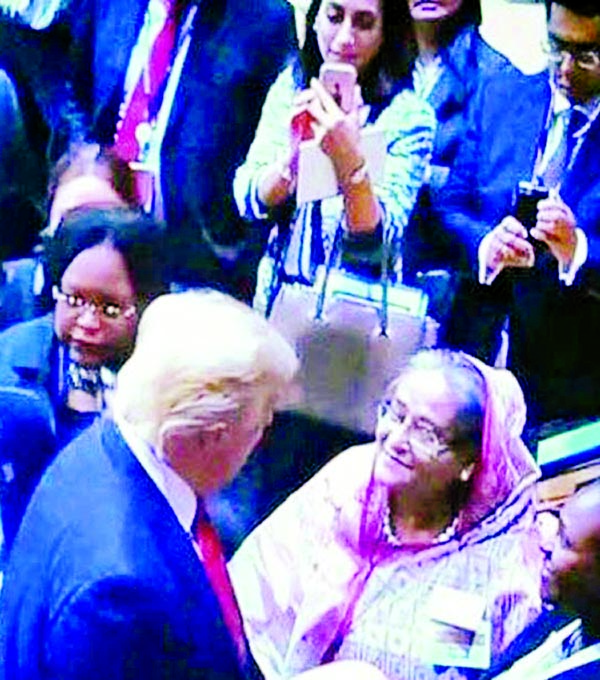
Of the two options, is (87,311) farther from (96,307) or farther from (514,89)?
(514,89)

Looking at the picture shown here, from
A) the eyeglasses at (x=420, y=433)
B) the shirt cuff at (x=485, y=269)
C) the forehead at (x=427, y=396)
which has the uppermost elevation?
the shirt cuff at (x=485, y=269)

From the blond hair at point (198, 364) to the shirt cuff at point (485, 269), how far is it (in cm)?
14

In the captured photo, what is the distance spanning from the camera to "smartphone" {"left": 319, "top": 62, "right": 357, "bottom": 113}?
131 centimetres

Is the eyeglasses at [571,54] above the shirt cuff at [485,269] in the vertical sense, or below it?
above

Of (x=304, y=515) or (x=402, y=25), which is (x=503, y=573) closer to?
(x=304, y=515)

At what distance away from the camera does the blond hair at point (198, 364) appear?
1.31 metres

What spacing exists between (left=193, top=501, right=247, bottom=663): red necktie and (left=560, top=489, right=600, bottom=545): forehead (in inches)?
9.5

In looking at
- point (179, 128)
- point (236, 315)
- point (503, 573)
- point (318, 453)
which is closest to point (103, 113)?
point (179, 128)

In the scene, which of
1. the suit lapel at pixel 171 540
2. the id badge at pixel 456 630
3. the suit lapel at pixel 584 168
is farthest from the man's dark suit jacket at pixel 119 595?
the suit lapel at pixel 584 168

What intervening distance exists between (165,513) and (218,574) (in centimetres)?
6

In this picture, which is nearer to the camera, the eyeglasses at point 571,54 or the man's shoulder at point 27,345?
the eyeglasses at point 571,54

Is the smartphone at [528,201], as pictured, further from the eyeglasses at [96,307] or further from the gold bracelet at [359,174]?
the eyeglasses at [96,307]

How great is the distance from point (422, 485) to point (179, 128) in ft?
1.02

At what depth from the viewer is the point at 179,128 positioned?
1.35 meters
